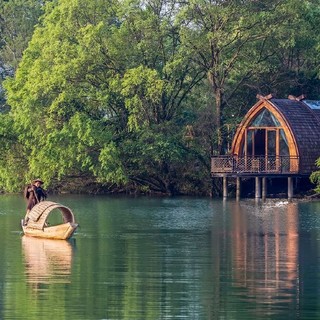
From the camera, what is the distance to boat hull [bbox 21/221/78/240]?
30078 mm

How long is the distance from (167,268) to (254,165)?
90.1ft

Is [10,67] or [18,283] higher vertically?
[10,67]

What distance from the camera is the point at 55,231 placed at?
1201 inches

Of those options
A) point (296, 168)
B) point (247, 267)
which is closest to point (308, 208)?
point (296, 168)

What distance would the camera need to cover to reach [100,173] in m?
52.1

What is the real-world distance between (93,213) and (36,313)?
2296 cm

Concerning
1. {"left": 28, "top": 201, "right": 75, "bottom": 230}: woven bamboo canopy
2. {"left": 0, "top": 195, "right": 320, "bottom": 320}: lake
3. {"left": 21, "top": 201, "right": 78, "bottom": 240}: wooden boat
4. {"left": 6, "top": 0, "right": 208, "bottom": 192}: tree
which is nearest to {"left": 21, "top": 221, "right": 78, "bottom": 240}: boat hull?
{"left": 21, "top": 201, "right": 78, "bottom": 240}: wooden boat

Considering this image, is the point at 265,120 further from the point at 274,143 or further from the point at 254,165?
the point at 254,165

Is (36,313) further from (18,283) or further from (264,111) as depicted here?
(264,111)

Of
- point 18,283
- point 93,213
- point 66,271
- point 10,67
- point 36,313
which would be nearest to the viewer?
point 36,313

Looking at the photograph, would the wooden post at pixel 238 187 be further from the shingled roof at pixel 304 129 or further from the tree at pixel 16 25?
the tree at pixel 16 25

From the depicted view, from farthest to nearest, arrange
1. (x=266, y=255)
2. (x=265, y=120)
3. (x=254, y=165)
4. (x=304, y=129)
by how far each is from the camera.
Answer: (x=265, y=120) → (x=254, y=165) → (x=304, y=129) → (x=266, y=255)

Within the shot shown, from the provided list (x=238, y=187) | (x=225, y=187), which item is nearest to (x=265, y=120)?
(x=238, y=187)

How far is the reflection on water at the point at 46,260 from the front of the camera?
73.3 ft
